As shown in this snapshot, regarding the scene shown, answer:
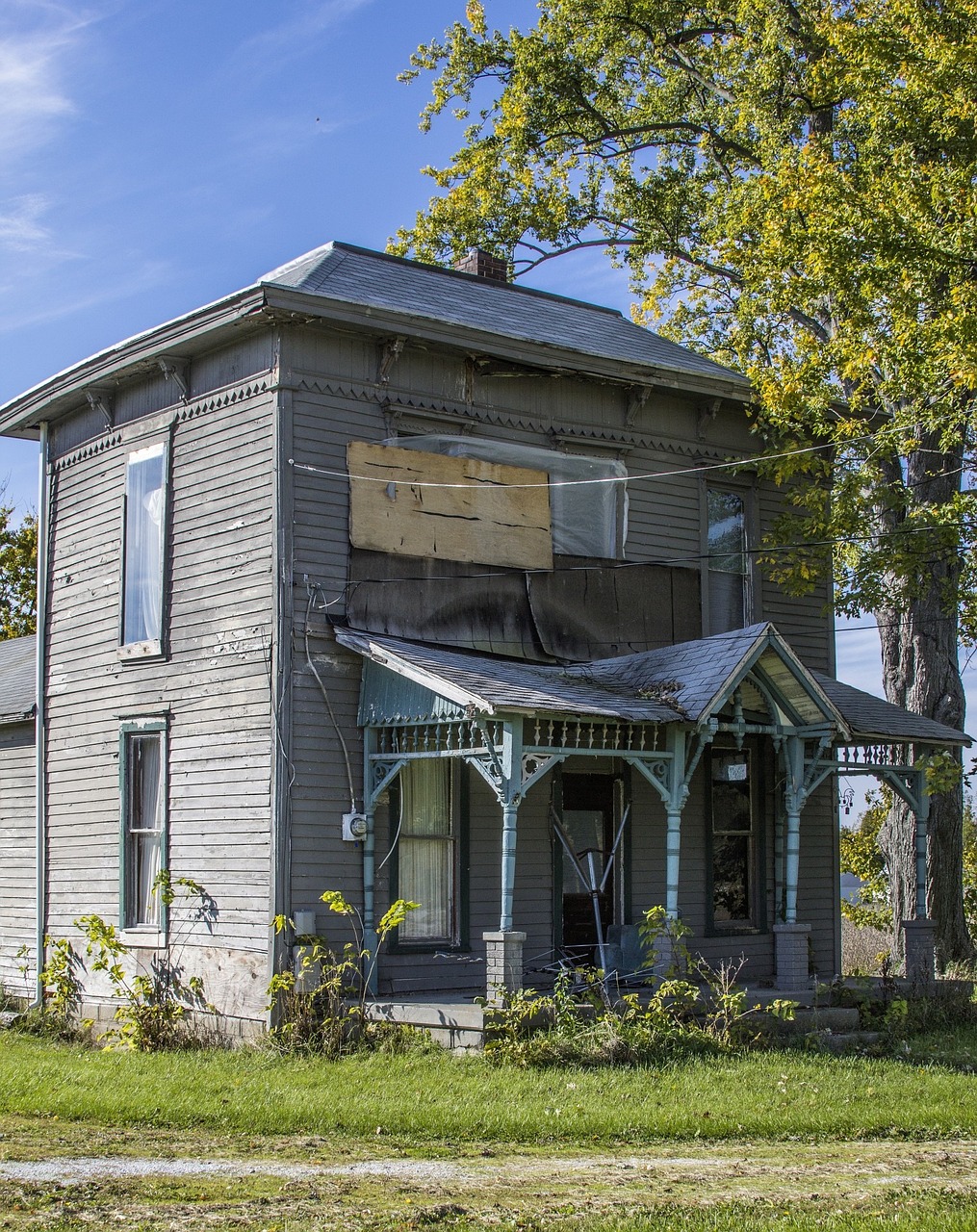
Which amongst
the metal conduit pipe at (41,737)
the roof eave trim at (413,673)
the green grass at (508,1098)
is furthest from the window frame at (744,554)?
the metal conduit pipe at (41,737)

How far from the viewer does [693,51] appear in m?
25.7

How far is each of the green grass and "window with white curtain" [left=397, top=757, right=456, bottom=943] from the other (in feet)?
7.59

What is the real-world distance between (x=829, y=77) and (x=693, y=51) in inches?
264

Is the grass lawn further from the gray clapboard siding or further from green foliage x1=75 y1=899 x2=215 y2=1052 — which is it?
the gray clapboard siding

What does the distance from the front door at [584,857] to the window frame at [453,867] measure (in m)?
1.24

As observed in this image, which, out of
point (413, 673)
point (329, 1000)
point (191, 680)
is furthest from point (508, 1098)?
point (191, 680)

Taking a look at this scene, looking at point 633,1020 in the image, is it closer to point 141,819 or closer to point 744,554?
point 141,819

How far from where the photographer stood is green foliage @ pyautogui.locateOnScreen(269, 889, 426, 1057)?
13.2 meters

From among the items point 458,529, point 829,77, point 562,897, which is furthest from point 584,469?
point 829,77

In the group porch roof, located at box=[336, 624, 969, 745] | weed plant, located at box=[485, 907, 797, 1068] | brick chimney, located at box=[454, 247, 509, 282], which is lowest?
weed plant, located at box=[485, 907, 797, 1068]

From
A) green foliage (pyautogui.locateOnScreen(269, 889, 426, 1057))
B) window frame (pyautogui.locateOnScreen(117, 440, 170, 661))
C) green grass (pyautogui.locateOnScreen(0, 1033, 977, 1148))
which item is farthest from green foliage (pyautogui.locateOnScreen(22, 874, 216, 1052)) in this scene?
window frame (pyautogui.locateOnScreen(117, 440, 170, 661))

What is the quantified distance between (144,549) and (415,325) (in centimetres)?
411

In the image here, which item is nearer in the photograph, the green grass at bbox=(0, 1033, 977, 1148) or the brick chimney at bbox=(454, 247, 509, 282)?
the green grass at bbox=(0, 1033, 977, 1148)

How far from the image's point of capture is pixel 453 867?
15.1m
